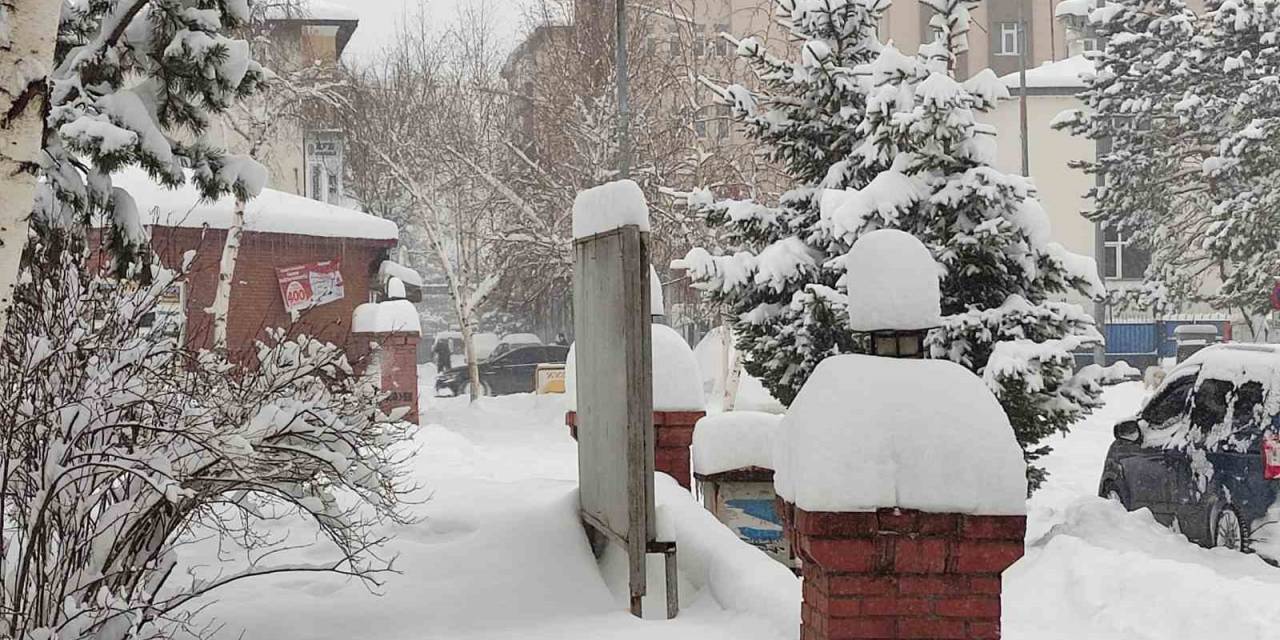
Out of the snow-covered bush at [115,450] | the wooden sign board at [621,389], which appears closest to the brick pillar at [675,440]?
the wooden sign board at [621,389]

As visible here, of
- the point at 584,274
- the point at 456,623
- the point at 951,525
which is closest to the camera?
the point at 951,525

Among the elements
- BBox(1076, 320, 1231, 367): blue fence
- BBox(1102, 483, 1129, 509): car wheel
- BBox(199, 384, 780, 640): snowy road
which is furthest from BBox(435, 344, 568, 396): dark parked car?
BBox(199, 384, 780, 640): snowy road

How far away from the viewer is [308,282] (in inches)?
923

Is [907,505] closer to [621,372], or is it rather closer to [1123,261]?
[621,372]

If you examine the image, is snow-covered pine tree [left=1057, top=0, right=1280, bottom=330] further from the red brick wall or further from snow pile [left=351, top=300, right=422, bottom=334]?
the red brick wall

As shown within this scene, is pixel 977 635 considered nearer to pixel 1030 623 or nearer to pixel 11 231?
pixel 11 231

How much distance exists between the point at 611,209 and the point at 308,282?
17620 millimetres

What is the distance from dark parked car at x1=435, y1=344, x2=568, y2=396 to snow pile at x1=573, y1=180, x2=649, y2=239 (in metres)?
29.9

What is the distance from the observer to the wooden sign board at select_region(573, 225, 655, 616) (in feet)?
20.8

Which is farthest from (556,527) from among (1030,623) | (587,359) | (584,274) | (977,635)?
(977,635)

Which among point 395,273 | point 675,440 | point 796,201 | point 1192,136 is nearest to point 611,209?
point 675,440

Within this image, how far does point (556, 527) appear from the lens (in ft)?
25.8

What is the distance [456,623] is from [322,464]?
1.07m

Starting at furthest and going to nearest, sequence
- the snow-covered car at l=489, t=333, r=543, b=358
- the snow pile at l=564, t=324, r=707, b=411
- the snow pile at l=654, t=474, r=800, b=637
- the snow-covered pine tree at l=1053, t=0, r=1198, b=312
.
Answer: the snow-covered car at l=489, t=333, r=543, b=358, the snow-covered pine tree at l=1053, t=0, r=1198, b=312, the snow pile at l=564, t=324, r=707, b=411, the snow pile at l=654, t=474, r=800, b=637
